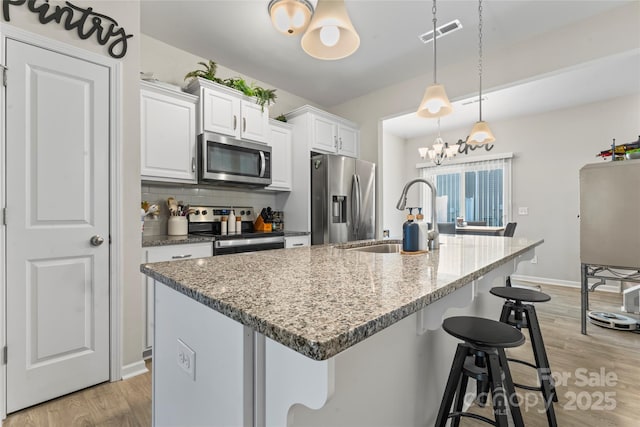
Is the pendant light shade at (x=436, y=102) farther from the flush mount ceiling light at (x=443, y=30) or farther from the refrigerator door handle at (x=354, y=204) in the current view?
the refrigerator door handle at (x=354, y=204)

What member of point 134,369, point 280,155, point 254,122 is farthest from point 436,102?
point 134,369

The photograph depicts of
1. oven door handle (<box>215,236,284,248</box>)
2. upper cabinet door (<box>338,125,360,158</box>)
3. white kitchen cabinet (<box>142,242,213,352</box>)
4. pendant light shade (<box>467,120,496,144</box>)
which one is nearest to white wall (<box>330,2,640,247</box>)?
upper cabinet door (<box>338,125,360,158</box>)

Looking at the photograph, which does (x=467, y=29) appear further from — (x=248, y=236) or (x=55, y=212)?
(x=55, y=212)

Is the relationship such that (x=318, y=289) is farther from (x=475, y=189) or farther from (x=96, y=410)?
(x=475, y=189)

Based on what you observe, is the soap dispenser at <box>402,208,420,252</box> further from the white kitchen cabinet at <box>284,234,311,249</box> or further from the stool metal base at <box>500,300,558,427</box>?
the white kitchen cabinet at <box>284,234,311,249</box>

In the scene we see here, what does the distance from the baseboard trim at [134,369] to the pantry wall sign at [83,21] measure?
2.01 m

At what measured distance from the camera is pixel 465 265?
1.13m

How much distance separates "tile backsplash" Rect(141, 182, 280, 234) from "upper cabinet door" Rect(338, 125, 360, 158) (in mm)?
1082

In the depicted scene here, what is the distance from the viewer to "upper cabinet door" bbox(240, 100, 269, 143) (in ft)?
10.1

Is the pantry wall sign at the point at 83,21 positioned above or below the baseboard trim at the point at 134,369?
above

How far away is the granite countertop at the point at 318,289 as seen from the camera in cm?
50

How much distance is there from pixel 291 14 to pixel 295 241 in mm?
2178

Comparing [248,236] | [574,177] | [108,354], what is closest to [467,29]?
[248,236]

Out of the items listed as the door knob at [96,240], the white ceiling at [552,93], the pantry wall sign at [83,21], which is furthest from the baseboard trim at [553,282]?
the pantry wall sign at [83,21]
